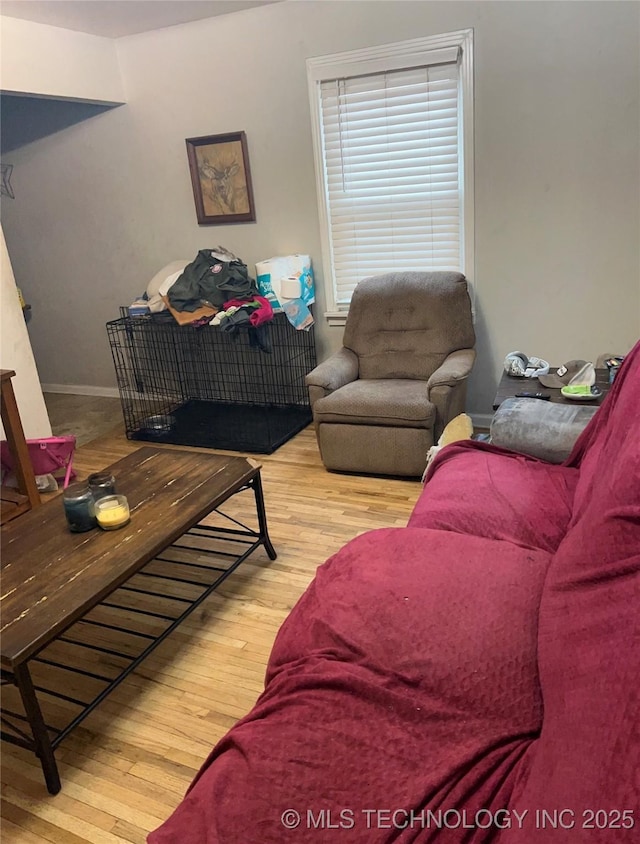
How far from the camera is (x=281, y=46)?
347cm

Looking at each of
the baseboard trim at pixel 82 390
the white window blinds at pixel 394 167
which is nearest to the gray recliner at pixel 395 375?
the white window blinds at pixel 394 167

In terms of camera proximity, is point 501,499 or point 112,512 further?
point 112,512

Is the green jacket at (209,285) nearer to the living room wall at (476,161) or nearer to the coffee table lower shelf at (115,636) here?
the living room wall at (476,161)

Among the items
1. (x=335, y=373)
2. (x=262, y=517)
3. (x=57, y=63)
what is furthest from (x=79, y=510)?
(x=57, y=63)

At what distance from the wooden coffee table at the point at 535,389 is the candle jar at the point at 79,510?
154 centimetres

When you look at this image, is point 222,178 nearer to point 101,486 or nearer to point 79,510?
Result: point 101,486

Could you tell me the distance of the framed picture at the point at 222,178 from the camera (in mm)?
3783

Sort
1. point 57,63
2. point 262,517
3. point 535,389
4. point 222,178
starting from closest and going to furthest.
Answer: point 262,517
point 535,389
point 57,63
point 222,178

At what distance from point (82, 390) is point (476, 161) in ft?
11.3

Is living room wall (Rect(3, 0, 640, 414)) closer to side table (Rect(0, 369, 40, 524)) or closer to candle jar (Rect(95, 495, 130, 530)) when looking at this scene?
side table (Rect(0, 369, 40, 524))

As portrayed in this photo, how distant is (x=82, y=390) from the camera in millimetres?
4973

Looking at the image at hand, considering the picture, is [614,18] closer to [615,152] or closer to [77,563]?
[615,152]

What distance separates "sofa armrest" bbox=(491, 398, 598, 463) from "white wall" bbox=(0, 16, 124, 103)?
3107 millimetres

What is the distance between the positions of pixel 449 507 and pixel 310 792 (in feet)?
2.99
